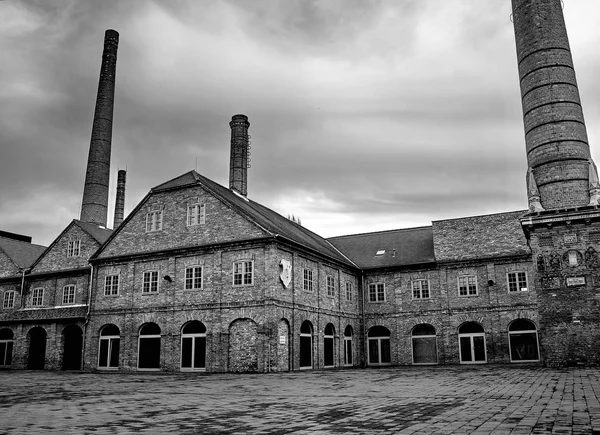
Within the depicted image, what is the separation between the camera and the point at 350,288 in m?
32.9

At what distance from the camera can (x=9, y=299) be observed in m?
34.3

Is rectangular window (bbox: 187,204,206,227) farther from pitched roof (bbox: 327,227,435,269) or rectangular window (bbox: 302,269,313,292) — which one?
pitched roof (bbox: 327,227,435,269)

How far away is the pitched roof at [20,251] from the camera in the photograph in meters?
35.1

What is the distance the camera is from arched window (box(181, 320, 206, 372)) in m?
25.3

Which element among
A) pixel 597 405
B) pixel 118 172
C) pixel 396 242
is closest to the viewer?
pixel 597 405

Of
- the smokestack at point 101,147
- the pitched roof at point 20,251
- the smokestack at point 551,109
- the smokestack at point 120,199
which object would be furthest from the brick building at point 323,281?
the smokestack at point 120,199

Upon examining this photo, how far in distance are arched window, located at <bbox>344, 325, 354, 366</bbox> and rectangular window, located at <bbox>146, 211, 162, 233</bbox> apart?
1218cm

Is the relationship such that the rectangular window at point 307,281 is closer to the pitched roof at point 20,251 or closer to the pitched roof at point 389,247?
the pitched roof at point 389,247

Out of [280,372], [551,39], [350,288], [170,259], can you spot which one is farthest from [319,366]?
[551,39]

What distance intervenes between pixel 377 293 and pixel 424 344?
13.6 ft

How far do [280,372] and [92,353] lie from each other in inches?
442

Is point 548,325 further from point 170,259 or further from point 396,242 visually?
point 170,259

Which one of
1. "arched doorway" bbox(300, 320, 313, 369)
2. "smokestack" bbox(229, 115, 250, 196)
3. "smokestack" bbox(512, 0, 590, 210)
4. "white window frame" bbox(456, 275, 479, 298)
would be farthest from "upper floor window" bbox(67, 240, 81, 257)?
"smokestack" bbox(512, 0, 590, 210)

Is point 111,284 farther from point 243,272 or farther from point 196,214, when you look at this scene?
point 243,272
